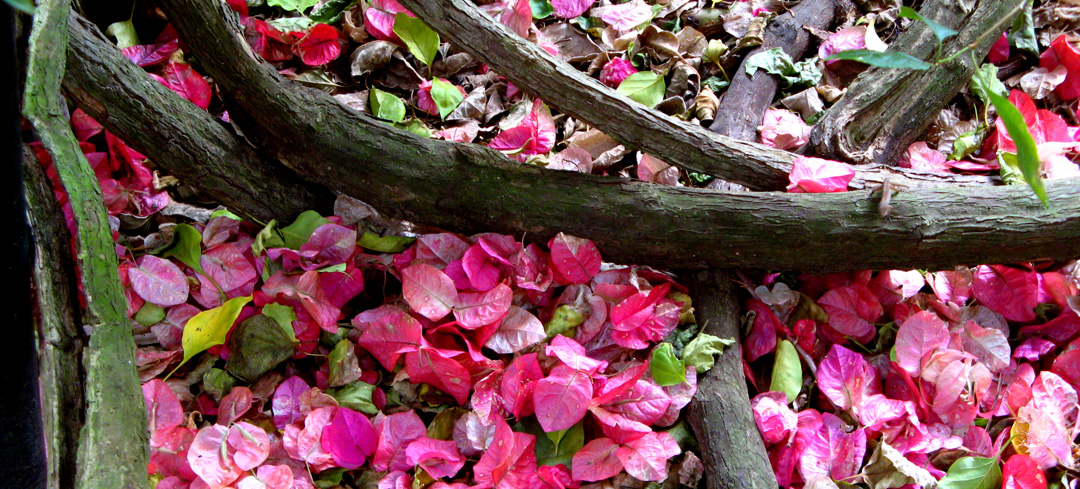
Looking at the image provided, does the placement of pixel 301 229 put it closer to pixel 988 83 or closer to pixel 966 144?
pixel 966 144

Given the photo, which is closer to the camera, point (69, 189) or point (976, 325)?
point (69, 189)

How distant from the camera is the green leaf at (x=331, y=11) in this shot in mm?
2043

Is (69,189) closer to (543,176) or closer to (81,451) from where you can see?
(81,451)

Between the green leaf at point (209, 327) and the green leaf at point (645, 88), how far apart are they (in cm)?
107

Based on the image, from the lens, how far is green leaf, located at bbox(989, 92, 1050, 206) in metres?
0.56

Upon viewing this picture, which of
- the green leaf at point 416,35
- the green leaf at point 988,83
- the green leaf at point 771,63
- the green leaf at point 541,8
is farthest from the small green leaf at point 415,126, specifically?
the green leaf at point 988,83

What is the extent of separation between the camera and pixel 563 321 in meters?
1.41

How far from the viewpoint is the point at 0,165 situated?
0.84 meters

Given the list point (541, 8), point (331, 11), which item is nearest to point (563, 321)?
point (541, 8)

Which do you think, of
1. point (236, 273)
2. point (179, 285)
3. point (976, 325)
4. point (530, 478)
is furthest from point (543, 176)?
point (976, 325)

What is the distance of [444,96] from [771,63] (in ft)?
3.02

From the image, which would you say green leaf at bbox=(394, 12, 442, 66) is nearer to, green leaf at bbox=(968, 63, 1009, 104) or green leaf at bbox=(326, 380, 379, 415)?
green leaf at bbox=(326, 380, 379, 415)

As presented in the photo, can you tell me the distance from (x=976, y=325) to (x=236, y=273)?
1.64m

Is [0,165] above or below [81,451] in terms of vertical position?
above
